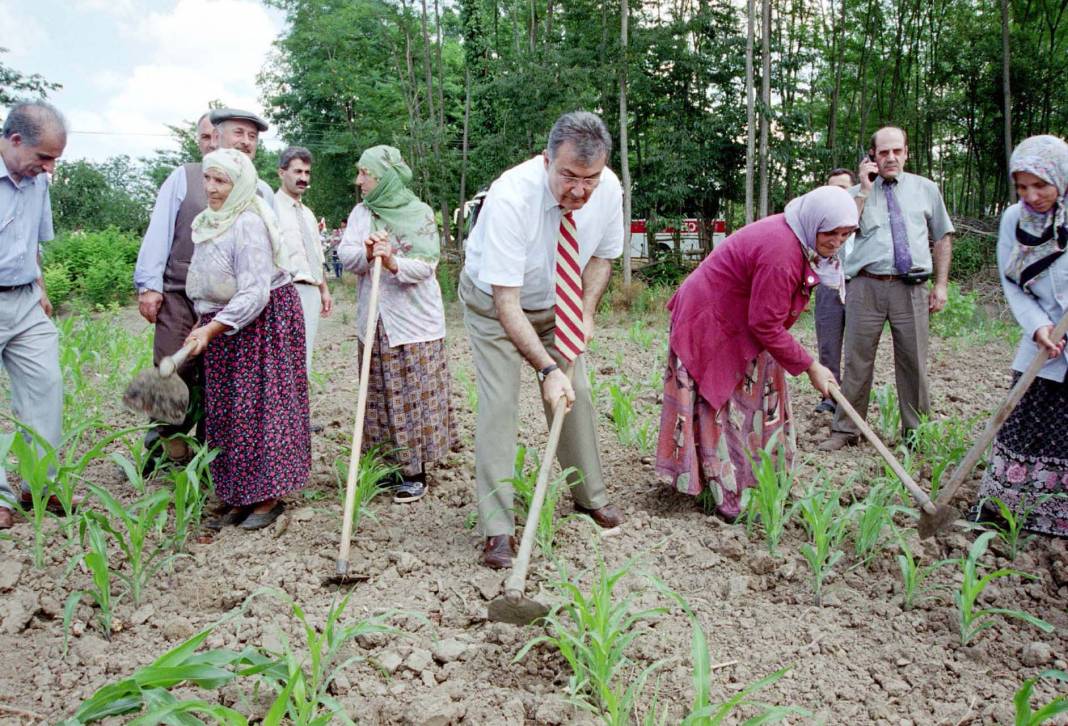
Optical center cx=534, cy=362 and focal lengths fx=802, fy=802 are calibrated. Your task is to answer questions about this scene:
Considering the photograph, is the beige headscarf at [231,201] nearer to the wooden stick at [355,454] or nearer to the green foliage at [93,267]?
the wooden stick at [355,454]

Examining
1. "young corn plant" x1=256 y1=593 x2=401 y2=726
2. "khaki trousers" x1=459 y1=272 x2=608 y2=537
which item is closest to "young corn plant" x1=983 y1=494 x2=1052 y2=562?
"khaki trousers" x1=459 y1=272 x2=608 y2=537

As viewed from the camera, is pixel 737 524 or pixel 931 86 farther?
pixel 931 86

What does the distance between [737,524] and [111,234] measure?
1741 centimetres

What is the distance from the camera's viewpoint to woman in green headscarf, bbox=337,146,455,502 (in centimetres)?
363

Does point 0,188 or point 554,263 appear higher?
point 0,188

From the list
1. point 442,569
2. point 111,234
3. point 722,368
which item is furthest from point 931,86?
point 111,234

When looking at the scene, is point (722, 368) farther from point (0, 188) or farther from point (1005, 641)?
point (0, 188)

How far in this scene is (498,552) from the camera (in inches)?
113

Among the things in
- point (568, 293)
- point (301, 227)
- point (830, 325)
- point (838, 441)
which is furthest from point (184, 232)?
point (830, 325)

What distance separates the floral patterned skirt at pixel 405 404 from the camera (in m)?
3.65

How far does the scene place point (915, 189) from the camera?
4242mm

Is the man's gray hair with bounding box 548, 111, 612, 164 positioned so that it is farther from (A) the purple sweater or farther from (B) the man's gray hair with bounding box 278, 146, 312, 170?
(B) the man's gray hair with bounding box 278, 146, 312, 170

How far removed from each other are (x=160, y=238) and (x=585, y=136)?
2.09 metres

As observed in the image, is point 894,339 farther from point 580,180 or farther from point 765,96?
point 765,96
